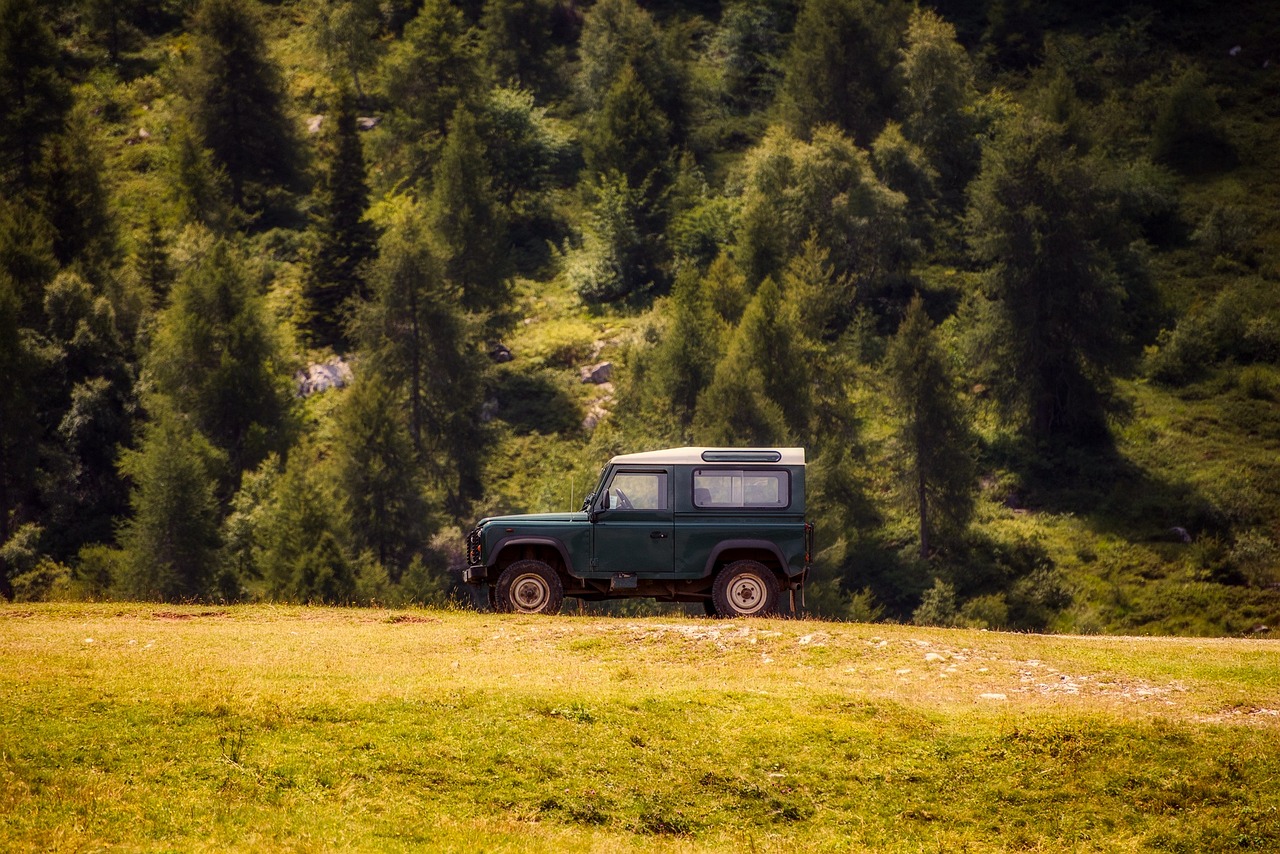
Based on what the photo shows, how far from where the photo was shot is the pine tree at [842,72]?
94.4 metres

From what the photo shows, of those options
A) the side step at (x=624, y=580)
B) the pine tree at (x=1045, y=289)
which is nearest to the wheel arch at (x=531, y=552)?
the side step at (x=624, y=580)

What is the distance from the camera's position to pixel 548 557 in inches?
1029

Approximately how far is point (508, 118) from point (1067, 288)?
154 feet

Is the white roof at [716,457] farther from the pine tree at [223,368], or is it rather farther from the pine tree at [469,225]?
the pine tree at [469,225]

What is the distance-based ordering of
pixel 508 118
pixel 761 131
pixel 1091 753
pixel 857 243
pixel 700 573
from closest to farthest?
pixel 1091 753, pixel 700 573, pixel 857 243, pixel 508 118, pixel 761 131

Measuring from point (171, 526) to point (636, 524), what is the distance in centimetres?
4172

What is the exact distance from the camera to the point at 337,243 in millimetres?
82750

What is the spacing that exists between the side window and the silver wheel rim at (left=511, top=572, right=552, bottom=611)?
2.19 metres

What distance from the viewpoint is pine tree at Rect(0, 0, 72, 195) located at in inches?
3612

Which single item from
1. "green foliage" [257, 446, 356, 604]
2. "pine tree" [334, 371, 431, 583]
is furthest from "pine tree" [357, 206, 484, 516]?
"green foliage" [257, 446, 356, 604]

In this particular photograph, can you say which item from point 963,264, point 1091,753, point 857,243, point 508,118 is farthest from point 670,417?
point 1091,753

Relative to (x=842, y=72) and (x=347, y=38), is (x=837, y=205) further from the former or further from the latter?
(x=347, y=38)

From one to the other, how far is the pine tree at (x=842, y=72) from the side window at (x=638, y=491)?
7291 centimetres

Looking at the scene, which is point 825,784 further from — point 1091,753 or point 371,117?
point 371,117
